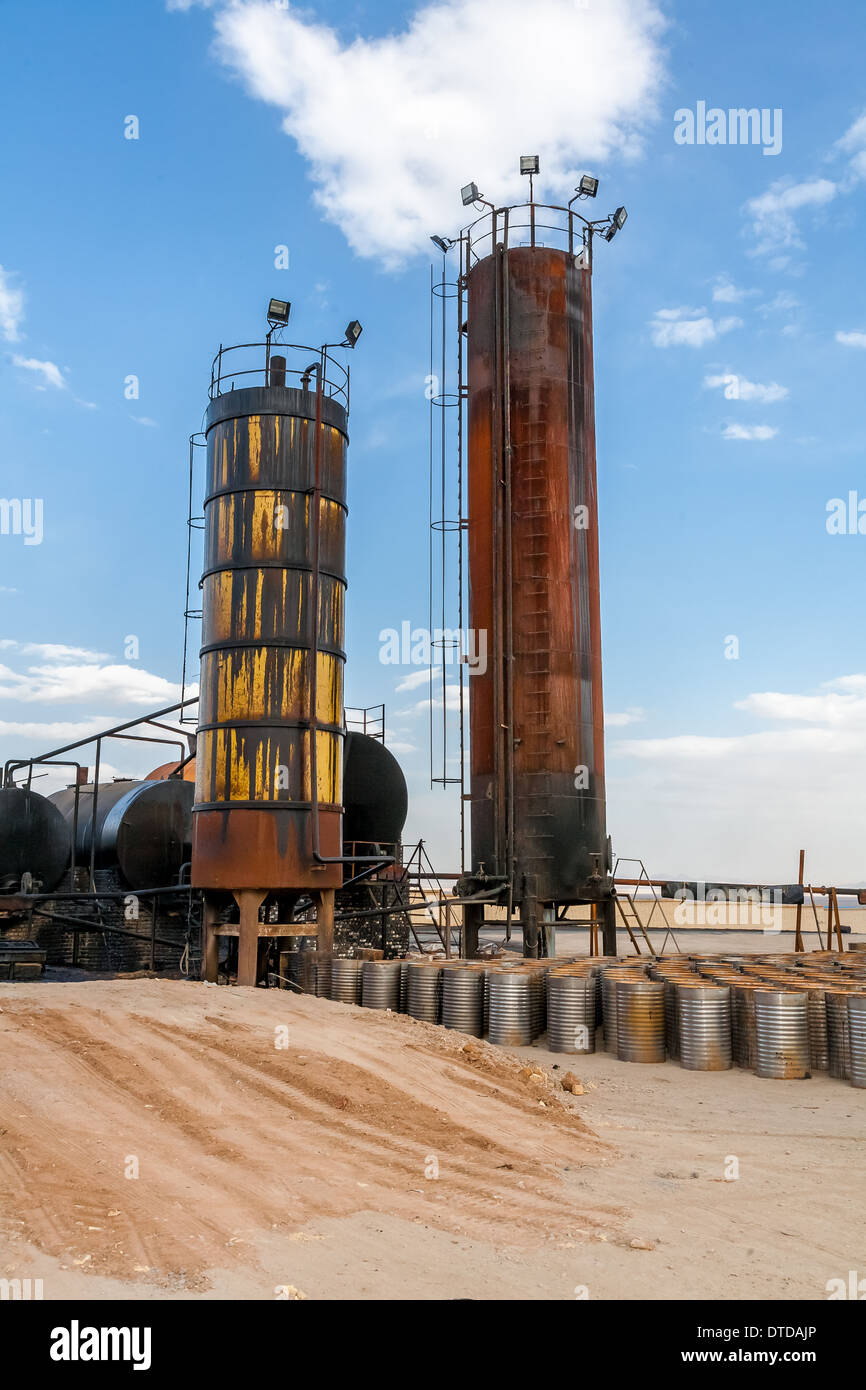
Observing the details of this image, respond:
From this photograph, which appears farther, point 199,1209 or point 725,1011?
point 725,1011

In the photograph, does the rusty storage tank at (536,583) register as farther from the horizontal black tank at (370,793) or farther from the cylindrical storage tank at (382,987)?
the cylindrical storage tank at (382,987)

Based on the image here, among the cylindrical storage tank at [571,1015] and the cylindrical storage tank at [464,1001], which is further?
the cylindrical storage tank at [464,1001]

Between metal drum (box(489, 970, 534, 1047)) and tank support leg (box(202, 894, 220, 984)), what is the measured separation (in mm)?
6319

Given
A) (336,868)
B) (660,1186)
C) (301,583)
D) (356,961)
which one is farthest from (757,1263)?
(301,583)

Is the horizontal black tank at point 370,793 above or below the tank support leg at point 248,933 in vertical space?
above

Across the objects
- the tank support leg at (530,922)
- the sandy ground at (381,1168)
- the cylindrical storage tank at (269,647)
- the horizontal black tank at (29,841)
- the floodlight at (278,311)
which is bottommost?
the sandy ground at (381,1168)

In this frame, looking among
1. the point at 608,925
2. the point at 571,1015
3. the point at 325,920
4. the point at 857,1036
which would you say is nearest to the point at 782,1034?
the point at 857,1036

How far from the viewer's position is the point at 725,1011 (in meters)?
12.7

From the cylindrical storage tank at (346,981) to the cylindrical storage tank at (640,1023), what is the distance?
4573 millimetres

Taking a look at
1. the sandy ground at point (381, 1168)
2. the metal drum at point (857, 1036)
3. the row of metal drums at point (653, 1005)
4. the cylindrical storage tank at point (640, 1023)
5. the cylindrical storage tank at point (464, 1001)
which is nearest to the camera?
the sandy ground at point (381, 1168)

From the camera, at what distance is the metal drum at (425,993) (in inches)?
596

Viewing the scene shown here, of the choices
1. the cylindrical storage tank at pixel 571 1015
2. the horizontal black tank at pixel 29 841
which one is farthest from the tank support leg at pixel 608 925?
the horizontal black tank at pixel 29 841
